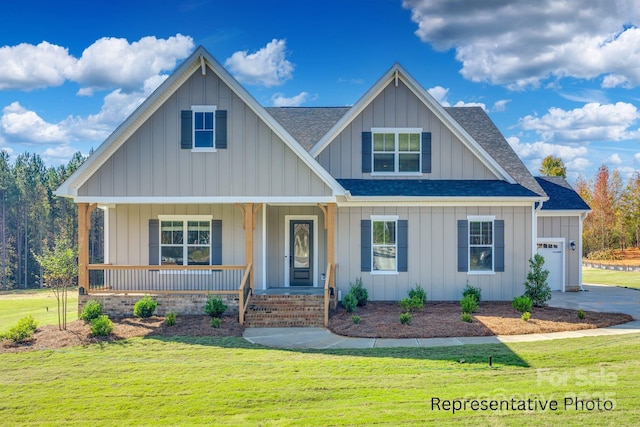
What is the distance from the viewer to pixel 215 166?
14977 millimetres

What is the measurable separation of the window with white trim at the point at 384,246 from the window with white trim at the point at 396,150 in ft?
6.29

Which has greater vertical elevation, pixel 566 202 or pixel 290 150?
pixel 290 150

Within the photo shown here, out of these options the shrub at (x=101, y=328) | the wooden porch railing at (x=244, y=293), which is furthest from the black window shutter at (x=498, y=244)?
the shrub at (x=101, y=328)

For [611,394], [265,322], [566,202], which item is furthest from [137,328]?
[566,202]

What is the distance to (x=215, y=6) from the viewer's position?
20.8 metres

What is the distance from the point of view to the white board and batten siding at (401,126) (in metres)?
17.4

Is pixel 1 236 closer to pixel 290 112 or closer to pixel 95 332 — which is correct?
pixel 290 112

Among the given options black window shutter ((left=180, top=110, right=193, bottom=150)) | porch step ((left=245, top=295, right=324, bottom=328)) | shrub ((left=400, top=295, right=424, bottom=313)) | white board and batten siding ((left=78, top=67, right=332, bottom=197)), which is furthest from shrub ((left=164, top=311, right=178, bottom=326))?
shrub ((left=400, top=295, right=424, bottom=313))

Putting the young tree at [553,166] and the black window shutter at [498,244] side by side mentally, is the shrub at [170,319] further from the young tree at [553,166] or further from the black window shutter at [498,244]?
the young tree at [553,166]

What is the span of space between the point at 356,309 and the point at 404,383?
709cm

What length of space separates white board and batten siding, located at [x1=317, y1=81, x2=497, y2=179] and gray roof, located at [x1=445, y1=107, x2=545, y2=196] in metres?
1.30

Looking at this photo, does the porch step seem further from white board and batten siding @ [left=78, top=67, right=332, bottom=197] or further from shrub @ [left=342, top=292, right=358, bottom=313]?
white board and batten siding @ [left=78, top=67, right=332, bottom=197]

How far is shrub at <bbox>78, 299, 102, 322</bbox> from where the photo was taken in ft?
46.3

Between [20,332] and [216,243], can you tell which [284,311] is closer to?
[216,243]
